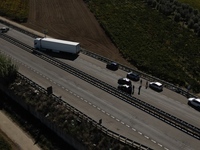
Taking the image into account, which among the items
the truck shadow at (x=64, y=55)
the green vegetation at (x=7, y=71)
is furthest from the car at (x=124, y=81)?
the green vegetation at (x=7, y=71)

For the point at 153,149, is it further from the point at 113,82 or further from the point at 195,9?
the point at 195,9

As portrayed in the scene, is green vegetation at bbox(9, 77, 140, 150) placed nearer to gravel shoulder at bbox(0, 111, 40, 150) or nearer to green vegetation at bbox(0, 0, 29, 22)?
gravel shoulder at bbox(0, 111, 40, 150)

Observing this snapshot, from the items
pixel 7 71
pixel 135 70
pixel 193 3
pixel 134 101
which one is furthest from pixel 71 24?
pixel 134 101

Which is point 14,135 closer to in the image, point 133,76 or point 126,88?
point 126,88

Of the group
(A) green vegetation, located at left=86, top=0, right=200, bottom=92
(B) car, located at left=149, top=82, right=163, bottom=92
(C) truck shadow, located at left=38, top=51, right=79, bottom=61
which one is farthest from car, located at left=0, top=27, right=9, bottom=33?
(B) car, located at left=149, top=82, right=163, bottom=92

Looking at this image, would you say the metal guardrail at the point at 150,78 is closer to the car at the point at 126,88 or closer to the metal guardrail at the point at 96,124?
the car at the point at 126,88

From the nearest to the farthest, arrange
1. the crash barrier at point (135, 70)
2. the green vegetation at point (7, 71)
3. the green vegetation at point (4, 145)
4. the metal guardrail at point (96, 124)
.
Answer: the metal guardrail at point (96, 124), the green vegetation at point (4, 145), the crash barrier at point (135, 70), the green vegetation at point (7, 71)
